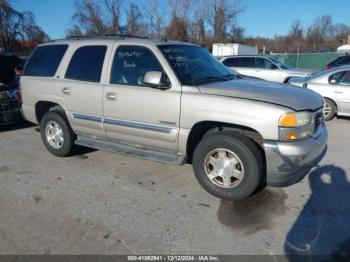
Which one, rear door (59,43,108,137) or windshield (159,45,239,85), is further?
rear door (59,43,108,137)

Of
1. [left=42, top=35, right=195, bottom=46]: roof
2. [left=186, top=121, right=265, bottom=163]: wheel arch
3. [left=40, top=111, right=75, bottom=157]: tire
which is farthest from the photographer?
[left=40, top=111, right=75, bottom=157]: tire

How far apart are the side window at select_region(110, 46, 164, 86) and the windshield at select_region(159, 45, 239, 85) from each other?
0.22 metres

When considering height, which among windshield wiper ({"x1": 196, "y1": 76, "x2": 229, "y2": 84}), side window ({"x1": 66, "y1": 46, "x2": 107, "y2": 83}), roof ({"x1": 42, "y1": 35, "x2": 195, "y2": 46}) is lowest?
windshield wiper ({"x1": 196, "y1": 76, "x2": 229, "y2": 84})

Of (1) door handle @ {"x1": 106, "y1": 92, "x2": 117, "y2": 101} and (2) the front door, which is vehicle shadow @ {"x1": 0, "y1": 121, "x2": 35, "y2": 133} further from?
(1) door handle @ {"x1": 106, "y1": 92, "x2": 117, "y2": 101}

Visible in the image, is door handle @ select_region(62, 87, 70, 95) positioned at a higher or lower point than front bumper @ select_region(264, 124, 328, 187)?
higher

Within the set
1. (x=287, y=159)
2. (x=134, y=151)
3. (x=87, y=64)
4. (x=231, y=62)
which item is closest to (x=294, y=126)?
(x=287, y=159)

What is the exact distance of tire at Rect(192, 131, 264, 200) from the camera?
3633mm

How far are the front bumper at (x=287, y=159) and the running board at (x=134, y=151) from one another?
1.16m

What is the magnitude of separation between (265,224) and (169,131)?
1.64 meters

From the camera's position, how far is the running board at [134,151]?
13.7 ft

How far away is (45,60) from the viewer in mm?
5457

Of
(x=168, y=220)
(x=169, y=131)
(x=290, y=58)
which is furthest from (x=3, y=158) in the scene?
(x=290, y=58)

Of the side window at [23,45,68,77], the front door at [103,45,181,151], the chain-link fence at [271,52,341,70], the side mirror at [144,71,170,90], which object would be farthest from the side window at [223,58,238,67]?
the chain-link fence at [271,52,341,70]

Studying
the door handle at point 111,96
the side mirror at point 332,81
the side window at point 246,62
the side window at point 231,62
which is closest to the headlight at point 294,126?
the door handle at point 111,96
